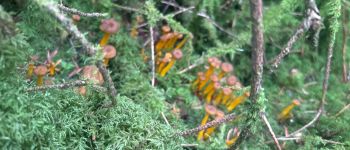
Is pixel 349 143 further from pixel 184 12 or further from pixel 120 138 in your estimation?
pixel 184 12

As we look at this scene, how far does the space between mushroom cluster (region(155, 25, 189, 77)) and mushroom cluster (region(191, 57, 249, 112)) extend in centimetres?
16

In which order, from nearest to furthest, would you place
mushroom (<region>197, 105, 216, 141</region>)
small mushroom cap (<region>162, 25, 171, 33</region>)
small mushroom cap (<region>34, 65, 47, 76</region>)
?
small mushroom cap (<region>34, 65, 47, 76</region>), mushroom (<region>197, 105, 216, 141</region>), small mushroom cap (<region>162, 25, 171, 33</region>)

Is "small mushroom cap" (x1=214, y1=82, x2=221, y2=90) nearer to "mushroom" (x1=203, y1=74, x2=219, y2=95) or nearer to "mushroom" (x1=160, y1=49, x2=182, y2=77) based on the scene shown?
"mushroom" (x1=203, y1=74, x2=219, y2=95)

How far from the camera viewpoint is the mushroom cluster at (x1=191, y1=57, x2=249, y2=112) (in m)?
2.14

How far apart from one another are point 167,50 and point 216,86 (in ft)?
1.28

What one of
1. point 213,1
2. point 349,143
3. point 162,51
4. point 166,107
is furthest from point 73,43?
point 349,143

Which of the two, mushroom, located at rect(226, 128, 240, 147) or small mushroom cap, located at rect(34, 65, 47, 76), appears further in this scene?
mushroom, located at rect(226, 128, 240, 147)

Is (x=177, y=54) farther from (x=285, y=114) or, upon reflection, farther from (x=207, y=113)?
(x=285, y=114)

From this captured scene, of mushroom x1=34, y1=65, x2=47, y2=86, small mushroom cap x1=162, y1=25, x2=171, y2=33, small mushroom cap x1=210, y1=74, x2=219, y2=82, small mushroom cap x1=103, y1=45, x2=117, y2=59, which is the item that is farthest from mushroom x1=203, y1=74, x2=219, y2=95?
mushroom x1=34, y1=65, x2=47, y2=86

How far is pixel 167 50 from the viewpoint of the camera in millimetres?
2348

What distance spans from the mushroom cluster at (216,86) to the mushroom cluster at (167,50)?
16 cm

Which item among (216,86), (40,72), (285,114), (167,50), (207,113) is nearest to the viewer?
(40,72)

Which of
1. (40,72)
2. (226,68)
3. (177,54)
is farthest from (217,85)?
(40,72)

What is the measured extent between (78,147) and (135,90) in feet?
2.08
